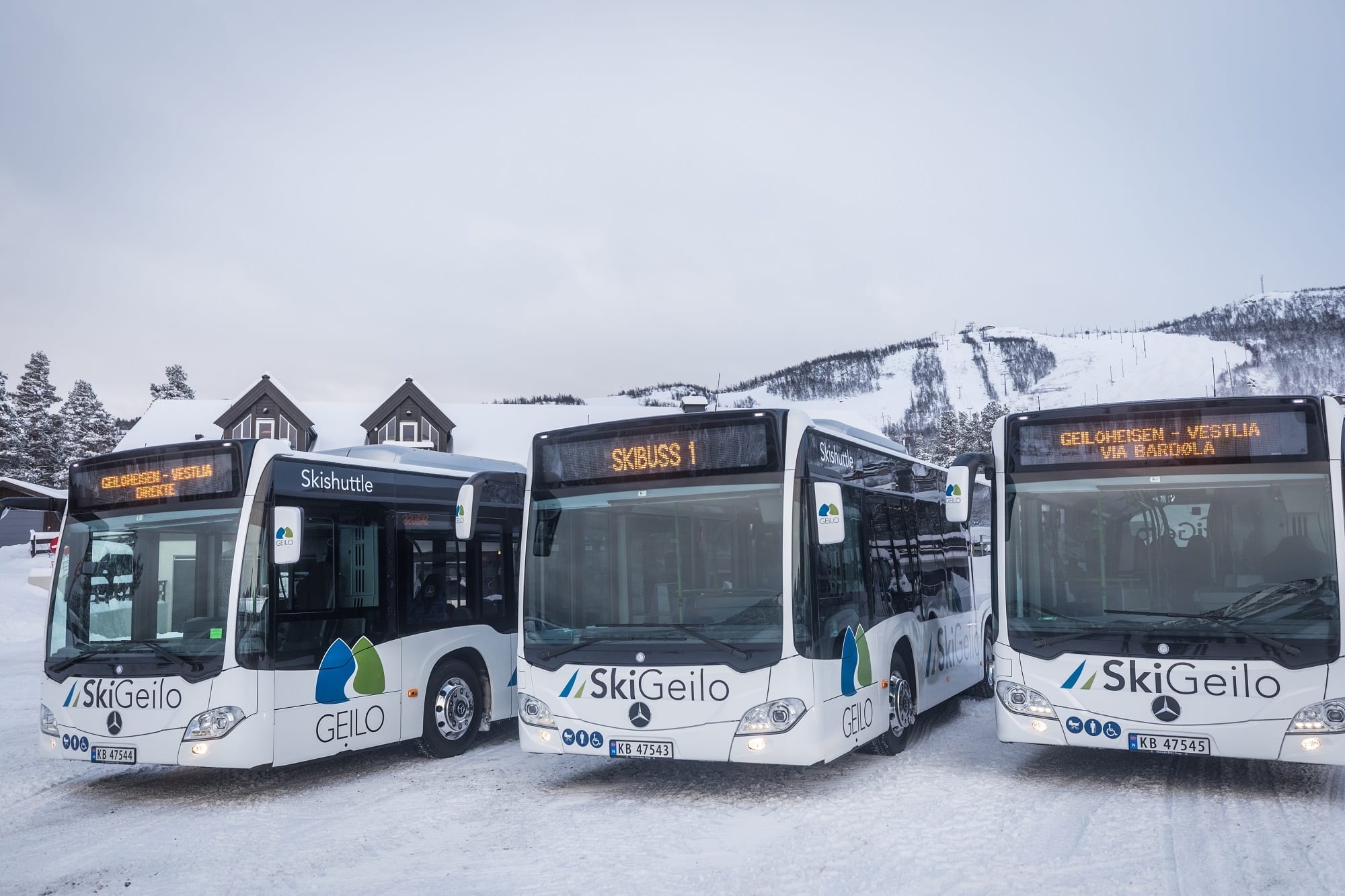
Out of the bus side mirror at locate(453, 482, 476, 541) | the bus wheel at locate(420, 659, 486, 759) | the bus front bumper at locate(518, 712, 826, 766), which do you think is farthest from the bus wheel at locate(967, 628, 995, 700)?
the bus side mirror at locate(453, 482, 476, 541)

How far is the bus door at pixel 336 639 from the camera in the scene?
8656 millimetres

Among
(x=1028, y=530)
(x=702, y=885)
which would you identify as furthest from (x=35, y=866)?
(x=1028, y=530)

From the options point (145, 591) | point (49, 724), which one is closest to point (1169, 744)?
point (145, 591)

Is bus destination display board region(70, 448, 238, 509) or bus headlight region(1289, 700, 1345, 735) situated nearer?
bus headlight region(1289, 700, 1345, 735)

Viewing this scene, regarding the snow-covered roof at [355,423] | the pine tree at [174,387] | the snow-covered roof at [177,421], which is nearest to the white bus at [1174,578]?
the snow-covered roof at [355,423]

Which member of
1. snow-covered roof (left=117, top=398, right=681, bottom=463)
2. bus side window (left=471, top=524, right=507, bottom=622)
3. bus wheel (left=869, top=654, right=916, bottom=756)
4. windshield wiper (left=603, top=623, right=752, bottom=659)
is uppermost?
snow-covered roof (left=117, top=398, right=681, bottom=463)

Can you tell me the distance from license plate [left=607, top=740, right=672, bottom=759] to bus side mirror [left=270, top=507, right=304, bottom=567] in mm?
2673

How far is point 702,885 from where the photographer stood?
6023mm

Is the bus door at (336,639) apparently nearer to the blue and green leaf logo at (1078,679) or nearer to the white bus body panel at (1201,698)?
the white bus body panel at (1201,698)

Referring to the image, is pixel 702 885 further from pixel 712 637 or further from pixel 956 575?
pixel 956 575

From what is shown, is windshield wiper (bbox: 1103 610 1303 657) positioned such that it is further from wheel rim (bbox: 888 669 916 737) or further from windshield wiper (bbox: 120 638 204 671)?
windshield wiper (bbox: 120 638 204 671)

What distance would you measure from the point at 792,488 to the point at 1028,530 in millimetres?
1956

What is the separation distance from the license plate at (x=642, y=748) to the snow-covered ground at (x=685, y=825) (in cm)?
41

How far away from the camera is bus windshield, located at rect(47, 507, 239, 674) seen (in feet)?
27.7
